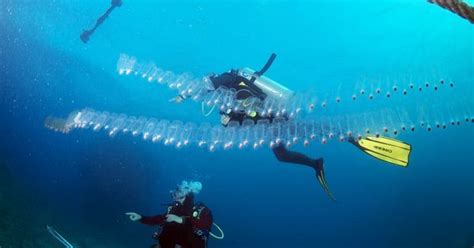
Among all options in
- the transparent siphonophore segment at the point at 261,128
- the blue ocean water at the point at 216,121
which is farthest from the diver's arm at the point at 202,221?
the blue ocean water at the point at 216,121

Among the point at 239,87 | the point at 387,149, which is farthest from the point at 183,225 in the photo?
the point at 387,149

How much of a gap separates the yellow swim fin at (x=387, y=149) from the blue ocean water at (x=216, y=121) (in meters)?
13.3

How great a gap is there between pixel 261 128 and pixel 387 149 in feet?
8.09

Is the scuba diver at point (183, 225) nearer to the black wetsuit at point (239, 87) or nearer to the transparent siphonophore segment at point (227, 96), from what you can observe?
the black wetsuit at point (239, 87)

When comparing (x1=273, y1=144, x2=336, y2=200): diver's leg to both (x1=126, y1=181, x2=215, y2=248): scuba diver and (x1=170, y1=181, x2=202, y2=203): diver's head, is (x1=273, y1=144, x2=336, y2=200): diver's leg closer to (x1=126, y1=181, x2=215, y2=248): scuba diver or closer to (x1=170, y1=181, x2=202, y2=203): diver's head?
(x1=170, y1=181, x2=202, y2=203): diver's head

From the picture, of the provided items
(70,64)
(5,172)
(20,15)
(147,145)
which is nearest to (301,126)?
(5,172)

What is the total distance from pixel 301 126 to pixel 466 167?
3610 centimetres

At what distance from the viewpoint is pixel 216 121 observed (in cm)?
3169

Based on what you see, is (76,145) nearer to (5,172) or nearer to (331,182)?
(5,172)

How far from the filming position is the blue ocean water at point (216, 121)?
77.6 ft

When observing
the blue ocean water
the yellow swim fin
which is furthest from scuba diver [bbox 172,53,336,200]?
the blue ocean water

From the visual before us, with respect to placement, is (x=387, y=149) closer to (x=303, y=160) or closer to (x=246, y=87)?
(x=303, y=160)

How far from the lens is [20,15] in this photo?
2791cm

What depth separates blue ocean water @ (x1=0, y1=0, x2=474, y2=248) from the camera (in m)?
23.7
